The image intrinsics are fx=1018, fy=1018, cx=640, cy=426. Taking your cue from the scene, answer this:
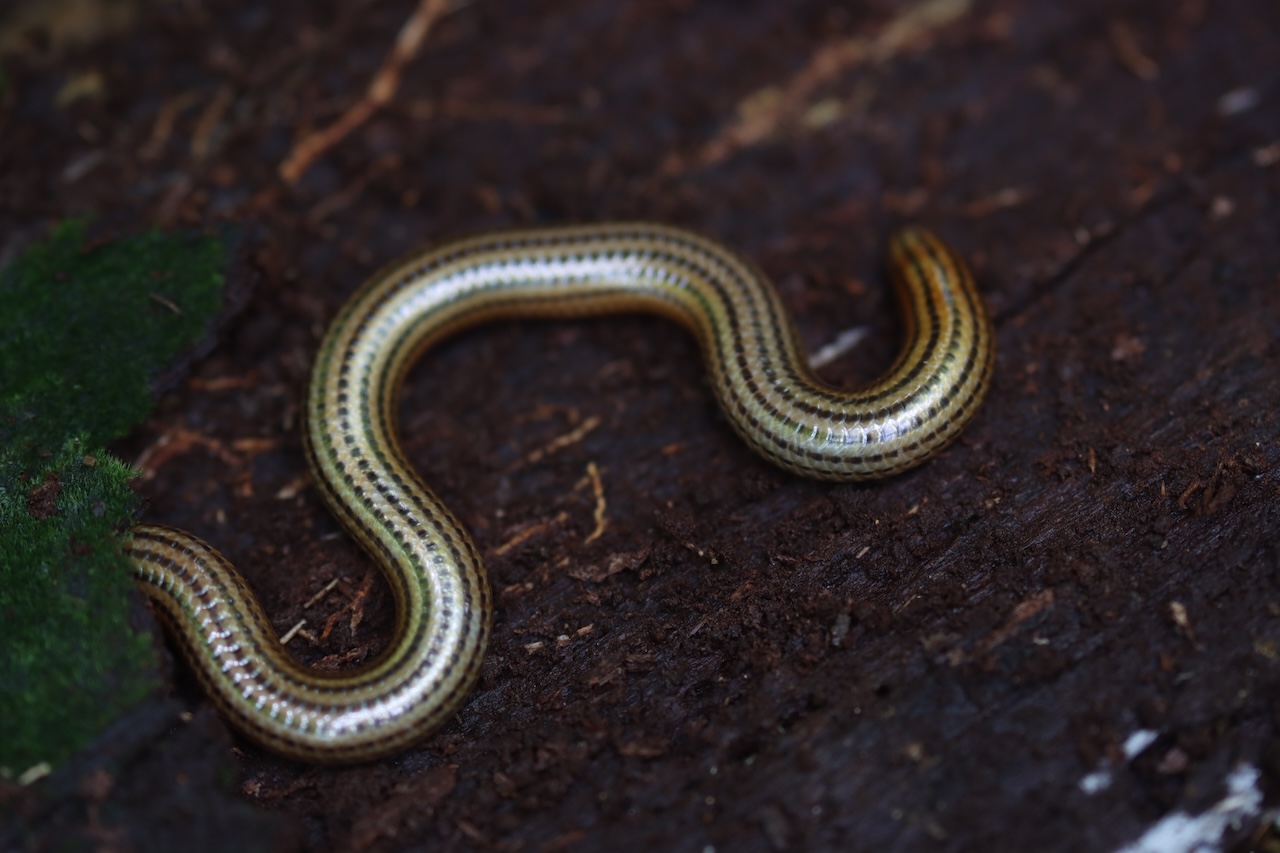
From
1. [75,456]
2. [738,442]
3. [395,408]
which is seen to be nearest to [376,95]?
[395,408]

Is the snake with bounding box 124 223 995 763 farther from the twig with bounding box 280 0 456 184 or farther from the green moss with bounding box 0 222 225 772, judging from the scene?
the twig with bounding box 280 0 456 184

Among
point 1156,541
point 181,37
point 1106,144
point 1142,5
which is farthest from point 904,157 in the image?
point 181,37

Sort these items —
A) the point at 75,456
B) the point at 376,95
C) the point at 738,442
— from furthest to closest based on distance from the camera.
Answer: the point at 376,95 → the point at 738,442 → the point at 75,456

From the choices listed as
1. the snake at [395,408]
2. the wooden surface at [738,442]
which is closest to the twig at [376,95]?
the wooden surface at [738,442]

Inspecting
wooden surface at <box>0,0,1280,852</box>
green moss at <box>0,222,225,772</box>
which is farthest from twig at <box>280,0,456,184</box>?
green moss at <box>0,222,225,772</box>

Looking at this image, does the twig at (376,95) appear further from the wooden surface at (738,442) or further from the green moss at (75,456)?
the green moss at (75,456)

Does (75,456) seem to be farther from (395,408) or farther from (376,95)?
(376,95)
